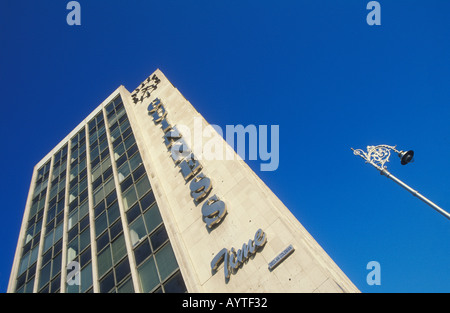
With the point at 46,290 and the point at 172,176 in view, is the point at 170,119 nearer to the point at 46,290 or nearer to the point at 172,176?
the point at 172,176

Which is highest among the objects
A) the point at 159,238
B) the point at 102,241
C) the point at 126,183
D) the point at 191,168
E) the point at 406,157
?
the point at 126,183

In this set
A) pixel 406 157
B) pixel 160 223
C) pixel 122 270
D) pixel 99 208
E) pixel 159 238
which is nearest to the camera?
pixel 406 157

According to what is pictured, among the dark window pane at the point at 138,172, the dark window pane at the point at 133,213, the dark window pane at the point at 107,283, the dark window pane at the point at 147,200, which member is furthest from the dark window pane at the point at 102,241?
the dark window pane at the point at 138,172

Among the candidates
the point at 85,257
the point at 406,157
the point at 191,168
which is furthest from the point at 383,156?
the point at 85,257

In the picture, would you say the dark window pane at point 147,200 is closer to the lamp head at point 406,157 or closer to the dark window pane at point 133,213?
the dark window pane at point 133,213

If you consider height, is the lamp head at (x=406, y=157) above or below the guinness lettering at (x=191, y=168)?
below

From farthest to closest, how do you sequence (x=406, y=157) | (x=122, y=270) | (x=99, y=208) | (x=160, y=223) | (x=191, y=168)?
(x=99, y=208) < (x=191, y=168) < (x=160, y=223) < (x=122, y=270) < (x=406, y=157)

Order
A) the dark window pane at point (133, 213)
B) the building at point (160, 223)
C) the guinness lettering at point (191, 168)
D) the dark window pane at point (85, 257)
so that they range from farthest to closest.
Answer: the dark window pane at point (133, 213)
the dark window pane at point (85, 257)
the guinness lettering at point (191, 168)
the building at point (160, 223)

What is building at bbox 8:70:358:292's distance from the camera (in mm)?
17859

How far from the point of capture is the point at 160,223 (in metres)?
23.5

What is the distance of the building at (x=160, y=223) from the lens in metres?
17.9

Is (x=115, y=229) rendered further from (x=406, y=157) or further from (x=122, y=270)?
(x=406, y=157)
